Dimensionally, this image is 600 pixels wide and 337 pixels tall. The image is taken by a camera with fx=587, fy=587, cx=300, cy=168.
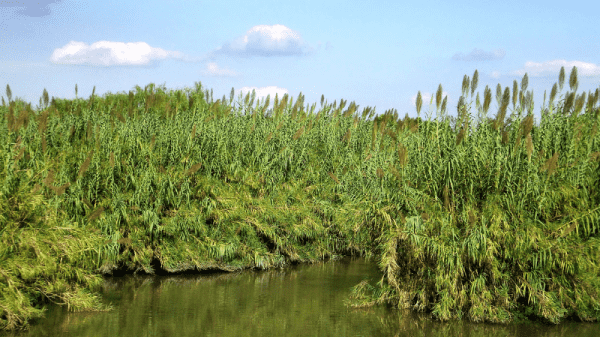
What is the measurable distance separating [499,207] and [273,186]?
3562 mm

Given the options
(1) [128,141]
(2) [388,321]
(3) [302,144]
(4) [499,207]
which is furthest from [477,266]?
(1) [128,141]

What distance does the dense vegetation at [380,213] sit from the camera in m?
5.36

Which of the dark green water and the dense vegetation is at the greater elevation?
the dense vegetation

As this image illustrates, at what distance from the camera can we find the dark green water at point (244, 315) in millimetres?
5301

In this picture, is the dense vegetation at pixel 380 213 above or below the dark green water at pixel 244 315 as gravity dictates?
above

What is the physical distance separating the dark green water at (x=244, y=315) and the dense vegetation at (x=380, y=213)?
17cm

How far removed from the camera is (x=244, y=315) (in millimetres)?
5801

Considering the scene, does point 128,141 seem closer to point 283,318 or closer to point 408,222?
point 283,318

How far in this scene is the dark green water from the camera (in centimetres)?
530

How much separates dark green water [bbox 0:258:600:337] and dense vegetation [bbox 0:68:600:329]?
17 cm

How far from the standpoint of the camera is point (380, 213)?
231 inches

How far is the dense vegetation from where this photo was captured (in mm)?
5355

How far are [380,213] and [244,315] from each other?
1.69 metres

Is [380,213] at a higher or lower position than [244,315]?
higher
